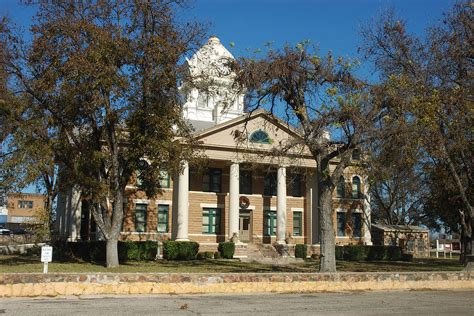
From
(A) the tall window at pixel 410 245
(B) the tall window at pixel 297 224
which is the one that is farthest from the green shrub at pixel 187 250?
(A) the tall window at pixel 410 245

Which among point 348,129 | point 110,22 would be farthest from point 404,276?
point 110,22

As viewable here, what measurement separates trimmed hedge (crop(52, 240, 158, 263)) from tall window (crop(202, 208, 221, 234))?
6.62 meters

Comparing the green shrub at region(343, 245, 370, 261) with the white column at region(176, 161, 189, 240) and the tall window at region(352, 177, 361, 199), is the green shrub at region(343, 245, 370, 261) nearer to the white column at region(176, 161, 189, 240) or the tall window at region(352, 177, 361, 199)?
the tall window at region(352, 177, 361, 199)

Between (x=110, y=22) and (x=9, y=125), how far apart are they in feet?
23.0

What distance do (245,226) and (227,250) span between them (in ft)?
19.1

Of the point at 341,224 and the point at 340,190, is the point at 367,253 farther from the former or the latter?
the point at 340,190

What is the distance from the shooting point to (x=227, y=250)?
39500mm

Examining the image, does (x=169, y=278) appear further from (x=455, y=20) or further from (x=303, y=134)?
(x=455, y=20)

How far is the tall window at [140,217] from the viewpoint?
1644 inches

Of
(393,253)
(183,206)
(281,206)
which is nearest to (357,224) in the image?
(393,253)

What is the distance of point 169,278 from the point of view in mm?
17859

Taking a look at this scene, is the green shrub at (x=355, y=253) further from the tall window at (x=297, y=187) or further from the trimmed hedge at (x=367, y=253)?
the tall window at (x=297, y=187)

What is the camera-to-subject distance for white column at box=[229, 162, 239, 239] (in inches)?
1626

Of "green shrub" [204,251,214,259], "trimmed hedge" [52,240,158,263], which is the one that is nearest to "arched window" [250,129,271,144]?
"green shrub" [204,251,214,259]
